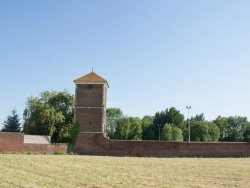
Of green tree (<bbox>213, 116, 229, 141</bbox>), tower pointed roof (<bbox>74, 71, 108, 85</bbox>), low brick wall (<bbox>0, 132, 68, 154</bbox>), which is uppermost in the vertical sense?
tower pointed roof (<bbox>74, 71, 108, 85</bbox>)

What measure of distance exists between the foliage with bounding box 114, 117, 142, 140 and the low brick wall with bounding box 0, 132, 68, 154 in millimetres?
36395

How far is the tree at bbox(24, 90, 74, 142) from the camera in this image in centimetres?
5122

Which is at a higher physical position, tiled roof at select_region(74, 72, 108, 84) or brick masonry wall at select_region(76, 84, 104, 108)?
tiled roof at select_region(74, 72, 108, 84)

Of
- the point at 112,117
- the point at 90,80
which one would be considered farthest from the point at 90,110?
the point at 112,117

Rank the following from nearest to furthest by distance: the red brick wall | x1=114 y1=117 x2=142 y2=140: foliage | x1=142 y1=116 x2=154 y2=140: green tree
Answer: the red brick wall, x1=114 y1=117 x2=142 y2=140: foliage, x1=142 y1=116 x2=154 y2=140: green tree

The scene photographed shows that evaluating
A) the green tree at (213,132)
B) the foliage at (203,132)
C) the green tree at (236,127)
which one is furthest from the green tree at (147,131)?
the green tree at (236,127)

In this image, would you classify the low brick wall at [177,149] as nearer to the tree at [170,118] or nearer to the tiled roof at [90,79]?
the tiled roof at [90,79]

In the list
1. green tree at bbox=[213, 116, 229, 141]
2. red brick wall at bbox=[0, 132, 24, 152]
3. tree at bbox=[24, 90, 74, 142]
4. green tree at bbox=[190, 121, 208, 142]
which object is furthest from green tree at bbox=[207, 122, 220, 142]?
red brick wall at bbox=[0, 132, 24, 152]

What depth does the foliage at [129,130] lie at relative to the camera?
82000 millimetres

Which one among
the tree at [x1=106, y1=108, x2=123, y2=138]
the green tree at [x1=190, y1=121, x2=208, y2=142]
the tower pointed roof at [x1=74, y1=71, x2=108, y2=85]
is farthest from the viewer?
the tree at [x1=106, y1=108, x2=123, y2=138]

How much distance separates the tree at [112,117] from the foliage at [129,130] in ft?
26.5

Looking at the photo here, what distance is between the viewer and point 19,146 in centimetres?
4412

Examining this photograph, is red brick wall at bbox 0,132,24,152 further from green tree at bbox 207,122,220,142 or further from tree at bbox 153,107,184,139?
green tree at bbox 207,122,220,142

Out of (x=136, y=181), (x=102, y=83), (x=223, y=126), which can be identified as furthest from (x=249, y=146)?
(x=223, y=126)
